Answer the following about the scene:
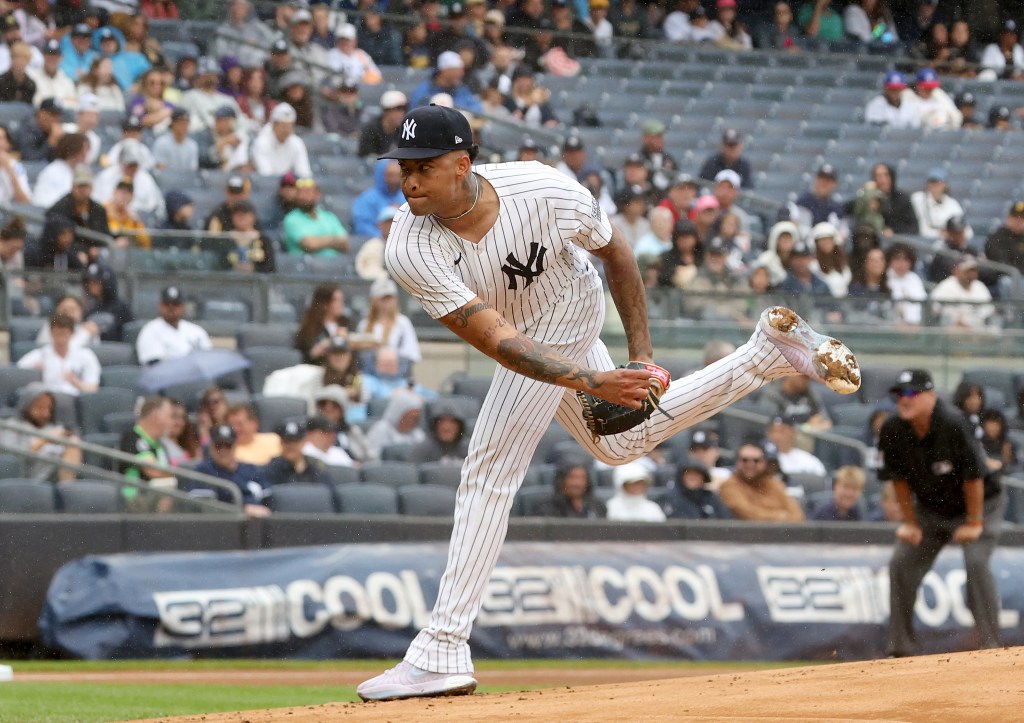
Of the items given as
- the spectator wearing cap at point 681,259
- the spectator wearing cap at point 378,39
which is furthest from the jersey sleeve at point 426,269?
the spectator wearing cap at point 378,39

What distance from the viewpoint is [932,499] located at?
8992 mm

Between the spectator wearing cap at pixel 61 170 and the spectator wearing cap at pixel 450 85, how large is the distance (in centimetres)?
376

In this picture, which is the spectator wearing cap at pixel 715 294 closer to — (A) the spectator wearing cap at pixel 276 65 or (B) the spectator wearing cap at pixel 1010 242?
(B) the spectator wearing cap at pixel 1010 242

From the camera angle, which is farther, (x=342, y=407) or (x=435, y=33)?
(x=435, y=33)

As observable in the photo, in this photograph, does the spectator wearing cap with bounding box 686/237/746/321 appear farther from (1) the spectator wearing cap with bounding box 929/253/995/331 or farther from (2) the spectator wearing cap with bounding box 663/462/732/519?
(1) the spectator wearing cap with bounding box 929/253/995/331

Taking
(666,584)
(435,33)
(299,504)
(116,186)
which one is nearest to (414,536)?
(299,504)

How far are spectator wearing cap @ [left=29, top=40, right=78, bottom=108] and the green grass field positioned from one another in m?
5.65

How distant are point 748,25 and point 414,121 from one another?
1632 cm

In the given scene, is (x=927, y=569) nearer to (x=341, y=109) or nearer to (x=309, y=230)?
(x=309, y=230)

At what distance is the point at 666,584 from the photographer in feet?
33.6

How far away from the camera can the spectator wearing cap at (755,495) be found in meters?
11.1

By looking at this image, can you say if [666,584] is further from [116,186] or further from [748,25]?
[748,25]

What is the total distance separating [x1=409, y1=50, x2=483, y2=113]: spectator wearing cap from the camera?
15.4 m

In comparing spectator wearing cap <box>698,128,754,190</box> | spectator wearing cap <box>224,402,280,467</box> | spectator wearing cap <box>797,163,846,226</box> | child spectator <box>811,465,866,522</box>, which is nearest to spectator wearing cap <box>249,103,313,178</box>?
spectator wearing cap <box>224,402,280,467</box>
